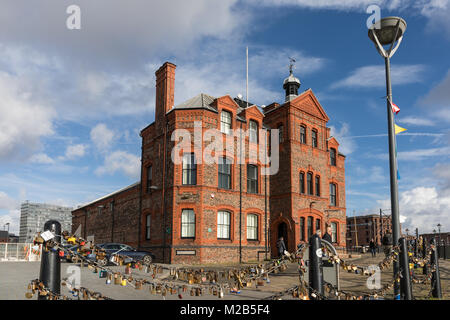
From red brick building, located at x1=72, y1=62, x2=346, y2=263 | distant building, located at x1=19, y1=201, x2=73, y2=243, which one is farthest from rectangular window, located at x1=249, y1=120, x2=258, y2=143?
distant building, located at x1=19, y1=201, x2=73, y2=243

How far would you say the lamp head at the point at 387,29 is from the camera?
26.3 ft

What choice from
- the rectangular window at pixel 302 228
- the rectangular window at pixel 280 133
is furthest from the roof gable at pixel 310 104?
the rectangular window at pixel 302 228

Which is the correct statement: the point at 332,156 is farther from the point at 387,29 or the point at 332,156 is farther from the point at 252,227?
the point at 387,29

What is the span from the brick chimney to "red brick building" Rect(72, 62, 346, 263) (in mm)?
Result: 71

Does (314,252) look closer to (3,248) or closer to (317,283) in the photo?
(317,283)

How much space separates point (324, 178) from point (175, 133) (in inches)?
501

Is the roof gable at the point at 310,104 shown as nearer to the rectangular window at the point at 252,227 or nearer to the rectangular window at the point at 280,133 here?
the rectangular window at the point at 280,133

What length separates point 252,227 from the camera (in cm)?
2495

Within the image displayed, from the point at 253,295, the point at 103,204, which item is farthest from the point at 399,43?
the point at 103,204

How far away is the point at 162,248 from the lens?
2238 cm

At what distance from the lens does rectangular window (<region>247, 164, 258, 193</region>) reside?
25.2 metres

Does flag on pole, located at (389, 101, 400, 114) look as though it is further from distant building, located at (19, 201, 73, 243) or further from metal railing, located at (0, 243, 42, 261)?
distant building, located at (19, 201, 73, 243)

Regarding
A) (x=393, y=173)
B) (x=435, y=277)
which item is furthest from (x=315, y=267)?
(x=435, y=277)

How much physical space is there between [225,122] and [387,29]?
1660cm
